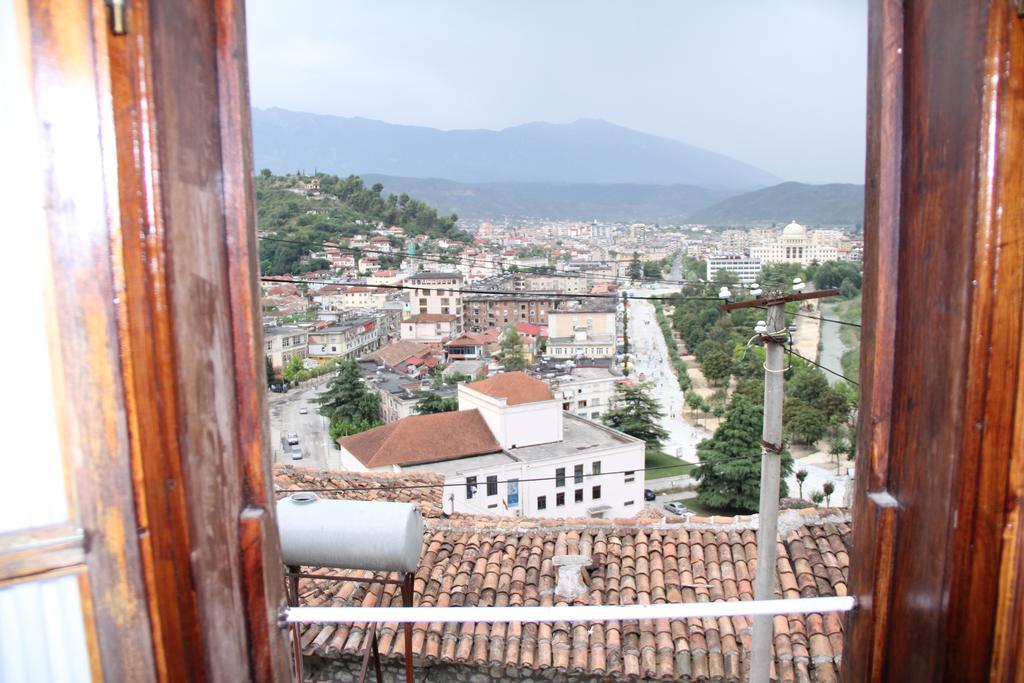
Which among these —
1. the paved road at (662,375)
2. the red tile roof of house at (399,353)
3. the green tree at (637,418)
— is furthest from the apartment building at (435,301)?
the green tree at (637,418)

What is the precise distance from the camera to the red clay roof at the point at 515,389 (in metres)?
13.0

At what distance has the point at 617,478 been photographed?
13.1 metres

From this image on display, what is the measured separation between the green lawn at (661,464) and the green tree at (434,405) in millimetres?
5178

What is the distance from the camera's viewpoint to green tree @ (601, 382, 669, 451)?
19.5 m

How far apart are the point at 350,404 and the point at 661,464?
8895 millimetres

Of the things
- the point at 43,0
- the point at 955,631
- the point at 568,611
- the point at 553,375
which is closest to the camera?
the point at 43,0

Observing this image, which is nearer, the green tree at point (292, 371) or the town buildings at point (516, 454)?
the town buildings at point (516, 454)

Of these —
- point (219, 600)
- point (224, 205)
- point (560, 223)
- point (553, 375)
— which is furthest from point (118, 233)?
point (560, 223)

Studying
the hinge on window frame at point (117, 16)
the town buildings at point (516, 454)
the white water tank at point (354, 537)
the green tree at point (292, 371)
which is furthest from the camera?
the green tree at point (292, 371)

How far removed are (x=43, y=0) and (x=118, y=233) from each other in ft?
0.60

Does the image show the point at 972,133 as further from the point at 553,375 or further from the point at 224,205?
the point at 553,375

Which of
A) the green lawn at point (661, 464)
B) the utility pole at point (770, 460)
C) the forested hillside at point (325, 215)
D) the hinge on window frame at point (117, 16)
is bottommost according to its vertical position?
the green lawn at point (661, 464)

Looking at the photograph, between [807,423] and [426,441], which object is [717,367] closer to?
[807,423]

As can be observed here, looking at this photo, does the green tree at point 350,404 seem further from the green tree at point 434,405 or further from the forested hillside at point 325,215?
the forested hillside at point 325,215
